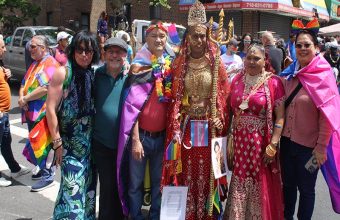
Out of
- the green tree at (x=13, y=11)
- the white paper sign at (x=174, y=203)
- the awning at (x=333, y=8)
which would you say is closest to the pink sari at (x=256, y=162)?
the white paper sign at (x=174, y=203)

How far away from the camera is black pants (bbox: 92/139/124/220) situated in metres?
3.34

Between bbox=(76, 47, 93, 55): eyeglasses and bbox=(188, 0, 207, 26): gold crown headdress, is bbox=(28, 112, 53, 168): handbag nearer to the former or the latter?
bbox=(76, 47, 93, 55): eyeglasses

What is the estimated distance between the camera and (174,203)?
11.0 feet

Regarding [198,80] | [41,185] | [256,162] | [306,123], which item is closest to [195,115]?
[198,80]

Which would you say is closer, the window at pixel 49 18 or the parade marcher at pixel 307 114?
the parade marcher at pixel 307 114

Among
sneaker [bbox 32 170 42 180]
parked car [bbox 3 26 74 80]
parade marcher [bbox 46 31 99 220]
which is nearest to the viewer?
parade marcher [bbox 46 31 99 220]

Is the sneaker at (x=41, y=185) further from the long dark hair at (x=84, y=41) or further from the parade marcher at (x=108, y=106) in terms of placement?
the long dark hair at (x=84, y=41)

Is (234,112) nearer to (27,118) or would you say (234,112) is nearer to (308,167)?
(308,167)

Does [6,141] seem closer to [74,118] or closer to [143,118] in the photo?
[74,118]

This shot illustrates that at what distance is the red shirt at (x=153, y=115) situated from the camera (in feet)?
11.1

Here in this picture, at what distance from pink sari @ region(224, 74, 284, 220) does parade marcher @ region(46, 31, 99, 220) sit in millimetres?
1309

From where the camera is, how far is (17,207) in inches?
167

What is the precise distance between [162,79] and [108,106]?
1.83 feet

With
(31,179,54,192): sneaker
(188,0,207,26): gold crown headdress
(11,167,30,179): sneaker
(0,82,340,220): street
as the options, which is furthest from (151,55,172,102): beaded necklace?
(11,167,30,179): sneaker
